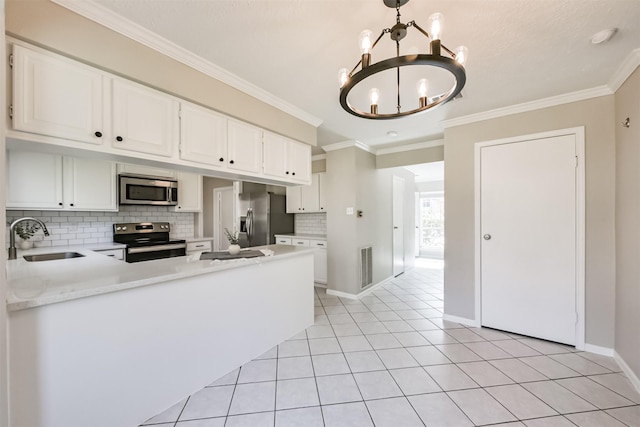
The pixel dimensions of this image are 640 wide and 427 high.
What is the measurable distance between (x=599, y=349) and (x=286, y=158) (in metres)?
3.46

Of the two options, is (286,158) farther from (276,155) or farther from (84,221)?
(84,221)

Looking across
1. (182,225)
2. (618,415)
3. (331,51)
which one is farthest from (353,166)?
(618,415)

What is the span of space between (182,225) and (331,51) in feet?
12.0

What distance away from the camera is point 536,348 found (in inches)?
92.3

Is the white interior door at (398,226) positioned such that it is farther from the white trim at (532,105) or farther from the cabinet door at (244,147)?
the cabinet door at (244,147)

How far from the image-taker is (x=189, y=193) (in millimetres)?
4008

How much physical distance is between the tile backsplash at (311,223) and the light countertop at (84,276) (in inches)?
107

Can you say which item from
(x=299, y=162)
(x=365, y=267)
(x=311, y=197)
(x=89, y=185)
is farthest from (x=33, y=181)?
(x=365, y=267)

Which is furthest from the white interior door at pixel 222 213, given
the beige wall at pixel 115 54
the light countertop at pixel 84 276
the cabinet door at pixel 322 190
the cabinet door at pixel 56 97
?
the cabinet door at pixel 56 97

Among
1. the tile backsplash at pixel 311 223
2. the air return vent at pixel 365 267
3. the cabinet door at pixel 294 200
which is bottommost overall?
the air return vent at pixel 365 267

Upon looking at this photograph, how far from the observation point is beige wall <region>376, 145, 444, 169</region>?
3656 millimetres

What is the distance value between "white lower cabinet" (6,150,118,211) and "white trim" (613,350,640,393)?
5304 millimetres

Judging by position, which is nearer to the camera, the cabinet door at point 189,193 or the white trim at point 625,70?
the white trim at point 625,70

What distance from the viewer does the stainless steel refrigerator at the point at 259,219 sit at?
4570 millimetres
